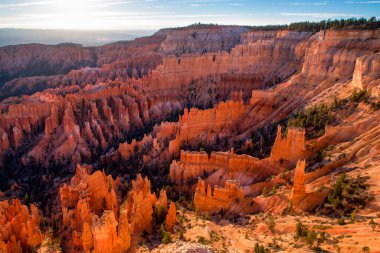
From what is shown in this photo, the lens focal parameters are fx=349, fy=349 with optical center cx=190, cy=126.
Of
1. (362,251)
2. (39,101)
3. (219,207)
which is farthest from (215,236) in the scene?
(39,101)

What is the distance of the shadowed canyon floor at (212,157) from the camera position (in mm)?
22250

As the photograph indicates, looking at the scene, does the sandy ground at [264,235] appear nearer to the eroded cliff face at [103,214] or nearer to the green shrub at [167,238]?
the green shrub at [167,238]

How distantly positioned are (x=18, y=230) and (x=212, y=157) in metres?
18.1

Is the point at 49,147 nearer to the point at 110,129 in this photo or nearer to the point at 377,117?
the point at 110,129

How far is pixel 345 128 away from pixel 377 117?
8.24 feet

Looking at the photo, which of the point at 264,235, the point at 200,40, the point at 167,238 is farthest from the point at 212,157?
the point at 200,40

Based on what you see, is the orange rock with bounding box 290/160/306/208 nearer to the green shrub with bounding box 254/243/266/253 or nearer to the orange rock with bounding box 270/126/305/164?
the green shrub with bounding box 254/243/266/253

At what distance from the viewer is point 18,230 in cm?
2588

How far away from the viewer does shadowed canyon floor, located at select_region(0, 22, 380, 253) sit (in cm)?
2225

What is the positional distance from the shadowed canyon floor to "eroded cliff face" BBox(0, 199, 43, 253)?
0.11 metres

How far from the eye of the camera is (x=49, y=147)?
47844mm

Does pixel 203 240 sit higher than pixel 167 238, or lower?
higher

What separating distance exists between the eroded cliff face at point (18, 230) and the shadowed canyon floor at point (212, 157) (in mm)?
107

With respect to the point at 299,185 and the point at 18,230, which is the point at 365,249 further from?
the point at 18,230
